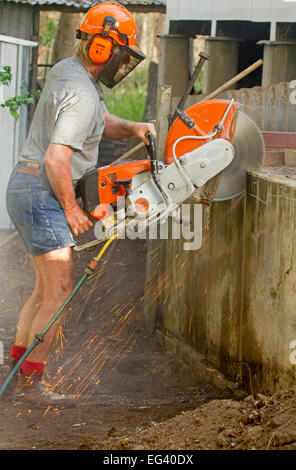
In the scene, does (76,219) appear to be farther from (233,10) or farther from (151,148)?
(233,10)

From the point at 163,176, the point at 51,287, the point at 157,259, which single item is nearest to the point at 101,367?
the point at 157,259

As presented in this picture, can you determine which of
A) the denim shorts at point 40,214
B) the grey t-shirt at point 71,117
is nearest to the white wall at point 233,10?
the grey t-shirt at point 71,117

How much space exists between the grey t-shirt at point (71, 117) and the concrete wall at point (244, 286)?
3.57 ft

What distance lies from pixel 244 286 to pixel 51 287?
1291 millimetres

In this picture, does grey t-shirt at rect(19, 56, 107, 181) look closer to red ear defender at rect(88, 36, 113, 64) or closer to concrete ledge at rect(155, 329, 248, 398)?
red ear defender at rect(88, 36, 113, 64)

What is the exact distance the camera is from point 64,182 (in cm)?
433

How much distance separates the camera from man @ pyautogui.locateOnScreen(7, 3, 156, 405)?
431cm

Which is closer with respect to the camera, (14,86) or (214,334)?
(214,334)

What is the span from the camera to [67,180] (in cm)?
434

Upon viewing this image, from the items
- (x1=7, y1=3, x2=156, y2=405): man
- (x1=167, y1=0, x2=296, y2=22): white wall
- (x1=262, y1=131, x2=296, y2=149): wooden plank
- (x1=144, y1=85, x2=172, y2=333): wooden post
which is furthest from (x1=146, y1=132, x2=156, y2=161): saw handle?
(x1=167, y1=0, x2=296, y2=22): white wall

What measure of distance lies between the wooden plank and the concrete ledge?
1.72m

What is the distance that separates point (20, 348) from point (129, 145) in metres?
4.97
